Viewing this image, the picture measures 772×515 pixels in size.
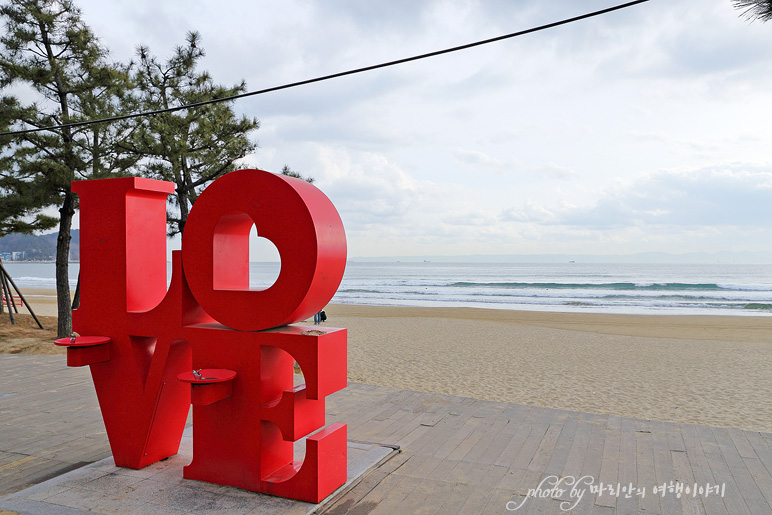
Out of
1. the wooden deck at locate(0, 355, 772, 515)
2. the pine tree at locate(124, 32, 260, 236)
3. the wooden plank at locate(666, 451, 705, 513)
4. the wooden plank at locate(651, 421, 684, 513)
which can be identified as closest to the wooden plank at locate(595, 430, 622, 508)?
the wooden deck at locate(0, 355, 772, 515)

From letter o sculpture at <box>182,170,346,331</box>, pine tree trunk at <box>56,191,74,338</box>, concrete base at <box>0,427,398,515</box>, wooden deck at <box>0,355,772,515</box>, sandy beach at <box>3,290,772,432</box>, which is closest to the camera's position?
concrete base at <box>0,427,398,515</box>

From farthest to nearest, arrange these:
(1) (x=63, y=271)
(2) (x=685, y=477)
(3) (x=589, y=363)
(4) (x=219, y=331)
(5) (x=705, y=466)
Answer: (1) (x=63, y=271)
(3) (x=589, y=363)
(5) (x=705, y=466)
(2) (x=685, y=477)
(4) (x=219, y=331)

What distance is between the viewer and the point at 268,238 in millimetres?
3973

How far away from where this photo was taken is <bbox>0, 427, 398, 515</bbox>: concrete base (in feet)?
12.3

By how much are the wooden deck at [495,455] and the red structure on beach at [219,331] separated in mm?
689

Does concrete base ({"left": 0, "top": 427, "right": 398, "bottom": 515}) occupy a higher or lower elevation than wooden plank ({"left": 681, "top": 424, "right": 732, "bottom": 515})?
higher

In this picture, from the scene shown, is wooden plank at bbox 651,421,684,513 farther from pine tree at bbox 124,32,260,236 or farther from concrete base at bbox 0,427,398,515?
pine tree at bbox 124,32,260,236

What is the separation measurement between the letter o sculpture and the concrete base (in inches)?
49.3

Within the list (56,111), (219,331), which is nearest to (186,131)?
Result: (56,111)

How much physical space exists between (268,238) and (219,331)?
87cm

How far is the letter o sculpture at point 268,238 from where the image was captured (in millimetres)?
3867

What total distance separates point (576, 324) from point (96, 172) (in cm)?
1646

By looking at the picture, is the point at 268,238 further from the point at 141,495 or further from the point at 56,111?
the point at 56,111

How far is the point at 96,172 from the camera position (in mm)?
11477
